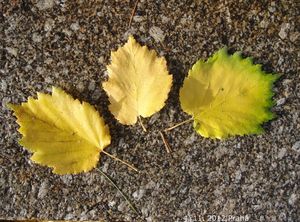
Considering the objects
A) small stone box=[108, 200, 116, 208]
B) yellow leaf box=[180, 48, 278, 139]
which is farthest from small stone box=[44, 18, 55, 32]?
small stone box=[108, 200, 116, 208]

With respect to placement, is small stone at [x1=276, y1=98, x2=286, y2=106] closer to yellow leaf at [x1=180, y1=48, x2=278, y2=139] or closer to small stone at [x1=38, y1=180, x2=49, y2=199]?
yellow leaf at [x1=180, y1=48, x2=278, y2=139]

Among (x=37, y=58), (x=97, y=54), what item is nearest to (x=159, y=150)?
(x=97, y=54)

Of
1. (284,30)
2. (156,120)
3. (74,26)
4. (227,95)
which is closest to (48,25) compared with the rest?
(74,26)

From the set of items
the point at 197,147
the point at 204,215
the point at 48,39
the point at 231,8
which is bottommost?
the point at 204,215

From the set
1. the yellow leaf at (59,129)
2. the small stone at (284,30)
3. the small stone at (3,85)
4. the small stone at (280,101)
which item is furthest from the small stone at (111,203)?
the small stone at (284,30)

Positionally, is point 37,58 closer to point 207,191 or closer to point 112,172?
point 112,172

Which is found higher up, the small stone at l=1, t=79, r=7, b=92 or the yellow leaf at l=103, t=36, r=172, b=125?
the small stone at l=1, t=79, r=7, b=92

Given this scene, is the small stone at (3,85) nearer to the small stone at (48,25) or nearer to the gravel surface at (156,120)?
the gravel surface at (156,120)
